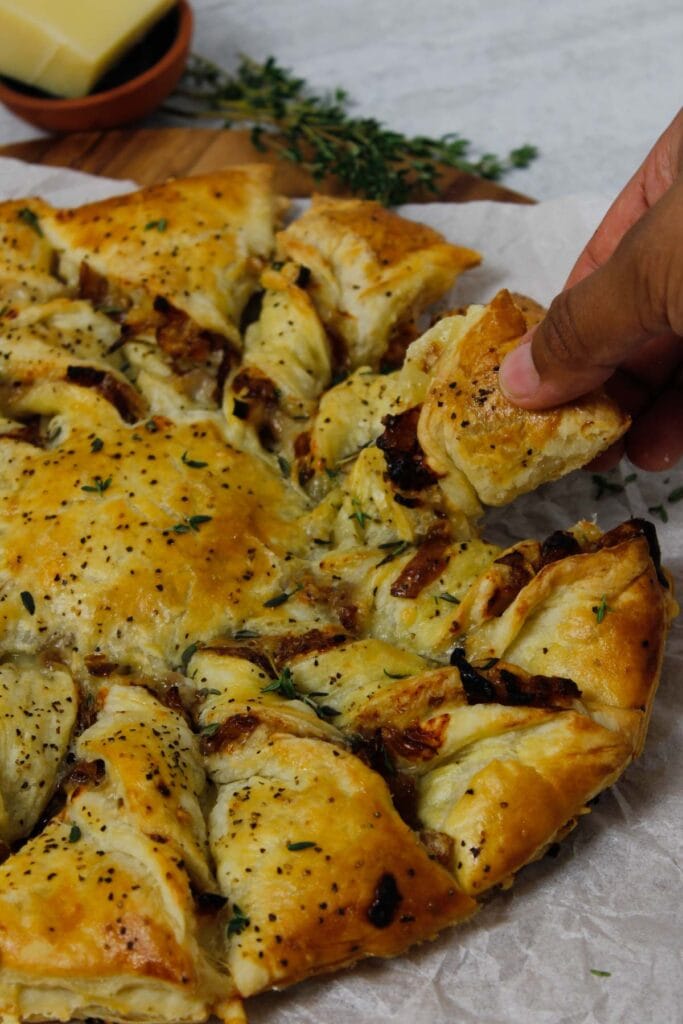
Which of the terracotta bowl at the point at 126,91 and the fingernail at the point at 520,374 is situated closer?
the fingernail at the point at 520,374

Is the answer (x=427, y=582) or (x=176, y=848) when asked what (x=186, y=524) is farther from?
(x=176, y=848)

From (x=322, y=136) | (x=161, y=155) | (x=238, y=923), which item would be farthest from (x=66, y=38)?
(x=238, y=923)

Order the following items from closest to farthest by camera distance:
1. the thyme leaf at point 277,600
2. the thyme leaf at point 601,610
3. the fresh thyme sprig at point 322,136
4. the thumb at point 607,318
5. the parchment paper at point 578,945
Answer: the thumb at point 607,318
the parchment paper at point 578,945
the thyme leaf at point 601,610
the thyme leaf at point 277,600
the fresh thyme sprig at point 322,136

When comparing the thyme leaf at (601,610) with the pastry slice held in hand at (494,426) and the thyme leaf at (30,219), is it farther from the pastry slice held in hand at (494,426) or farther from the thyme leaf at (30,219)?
the thyme leaf at (30,219)

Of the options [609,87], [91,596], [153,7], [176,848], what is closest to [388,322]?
[91,596]

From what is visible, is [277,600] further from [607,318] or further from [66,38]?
[66,38]

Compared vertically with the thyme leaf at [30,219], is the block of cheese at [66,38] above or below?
above

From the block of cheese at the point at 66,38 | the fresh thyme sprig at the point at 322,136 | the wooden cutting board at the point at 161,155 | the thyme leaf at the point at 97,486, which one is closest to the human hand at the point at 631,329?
the thyme leaf at the point at 97,486
